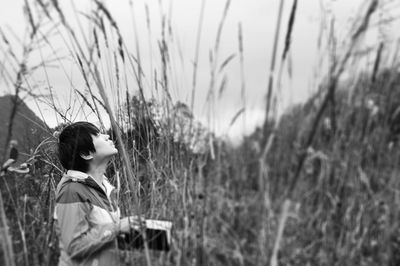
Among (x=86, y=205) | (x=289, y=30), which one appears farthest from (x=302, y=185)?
(x=86, y=205)

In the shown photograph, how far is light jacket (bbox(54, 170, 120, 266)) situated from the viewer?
2465 mm

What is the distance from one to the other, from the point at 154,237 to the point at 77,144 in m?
1.09

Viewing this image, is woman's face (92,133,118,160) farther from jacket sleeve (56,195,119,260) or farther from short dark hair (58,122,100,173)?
jacket sleeve (56,195,119,260)

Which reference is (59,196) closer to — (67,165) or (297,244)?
(67,165)

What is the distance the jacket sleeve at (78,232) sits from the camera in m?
2.45

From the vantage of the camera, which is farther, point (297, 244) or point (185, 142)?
point (185, 142)

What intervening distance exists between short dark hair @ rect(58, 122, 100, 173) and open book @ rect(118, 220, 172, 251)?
871 millimetres

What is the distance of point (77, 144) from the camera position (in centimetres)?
287

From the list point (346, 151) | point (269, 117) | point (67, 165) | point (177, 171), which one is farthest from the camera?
point (67, 165)

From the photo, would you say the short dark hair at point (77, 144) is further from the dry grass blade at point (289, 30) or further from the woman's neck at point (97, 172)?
the dry grass blade at point (289, 30)

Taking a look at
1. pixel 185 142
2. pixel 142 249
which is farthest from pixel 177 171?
pixel 142 249

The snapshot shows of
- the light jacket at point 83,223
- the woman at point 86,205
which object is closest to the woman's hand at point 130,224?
the woman at point 86,205

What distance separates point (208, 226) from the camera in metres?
1.83

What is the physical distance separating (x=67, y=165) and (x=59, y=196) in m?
0.34
